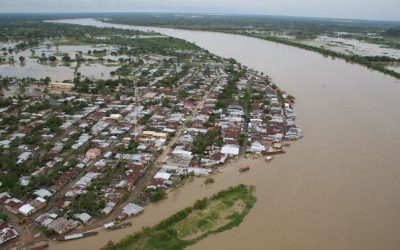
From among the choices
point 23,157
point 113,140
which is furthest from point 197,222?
point 23,157

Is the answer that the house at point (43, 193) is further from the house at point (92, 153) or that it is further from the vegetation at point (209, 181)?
the vegetation at point (209, 181)

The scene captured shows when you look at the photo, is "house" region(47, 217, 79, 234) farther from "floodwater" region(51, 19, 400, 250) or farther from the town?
"floodwater" region(51, 19, 400, 250)

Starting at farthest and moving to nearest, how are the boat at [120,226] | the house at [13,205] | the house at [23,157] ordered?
the house at [23,157]
the house at [13,205]
the boat at [120,226]

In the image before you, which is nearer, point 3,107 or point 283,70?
point 3,107

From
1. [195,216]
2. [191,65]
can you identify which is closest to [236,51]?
[191,65]

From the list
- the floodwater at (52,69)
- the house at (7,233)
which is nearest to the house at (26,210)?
the house at (7,233)

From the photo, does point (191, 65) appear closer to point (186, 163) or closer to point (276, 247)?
point (186, 163)
